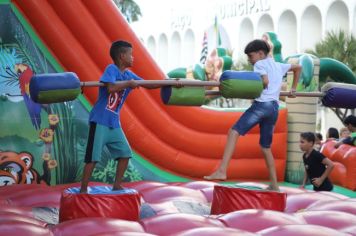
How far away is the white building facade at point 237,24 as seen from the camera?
845 inches

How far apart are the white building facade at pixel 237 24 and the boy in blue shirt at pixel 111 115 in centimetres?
1717

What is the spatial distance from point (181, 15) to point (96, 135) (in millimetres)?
27711

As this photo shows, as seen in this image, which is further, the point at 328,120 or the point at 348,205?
the point at 328,120

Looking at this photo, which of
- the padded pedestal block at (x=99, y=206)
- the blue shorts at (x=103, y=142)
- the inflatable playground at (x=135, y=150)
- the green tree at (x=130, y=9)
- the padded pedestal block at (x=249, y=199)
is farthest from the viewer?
the green tree at (x=130, y=9)

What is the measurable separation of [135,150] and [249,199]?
1555 mm

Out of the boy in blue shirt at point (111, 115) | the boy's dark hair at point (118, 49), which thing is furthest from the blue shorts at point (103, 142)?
the boy's dark hair at point (118, 49)

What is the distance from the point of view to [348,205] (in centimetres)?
342

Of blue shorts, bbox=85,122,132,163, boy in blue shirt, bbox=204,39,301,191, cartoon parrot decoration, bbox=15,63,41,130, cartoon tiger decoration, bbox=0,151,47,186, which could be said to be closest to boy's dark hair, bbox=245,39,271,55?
boy in blue shirt, bbox=204,39,301,191

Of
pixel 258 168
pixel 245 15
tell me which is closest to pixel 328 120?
pixel 245 15

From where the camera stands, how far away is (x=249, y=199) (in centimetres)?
340

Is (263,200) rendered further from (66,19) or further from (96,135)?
(66,19)

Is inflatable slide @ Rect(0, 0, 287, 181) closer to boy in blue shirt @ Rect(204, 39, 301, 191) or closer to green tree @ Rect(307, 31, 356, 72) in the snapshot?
boy in blue shirt @ Rect(204, 39, 301, 191)

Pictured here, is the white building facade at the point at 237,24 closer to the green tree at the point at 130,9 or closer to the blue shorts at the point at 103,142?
the green tree at the point at 130,9

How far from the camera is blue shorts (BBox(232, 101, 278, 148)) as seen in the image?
11.6 feet
